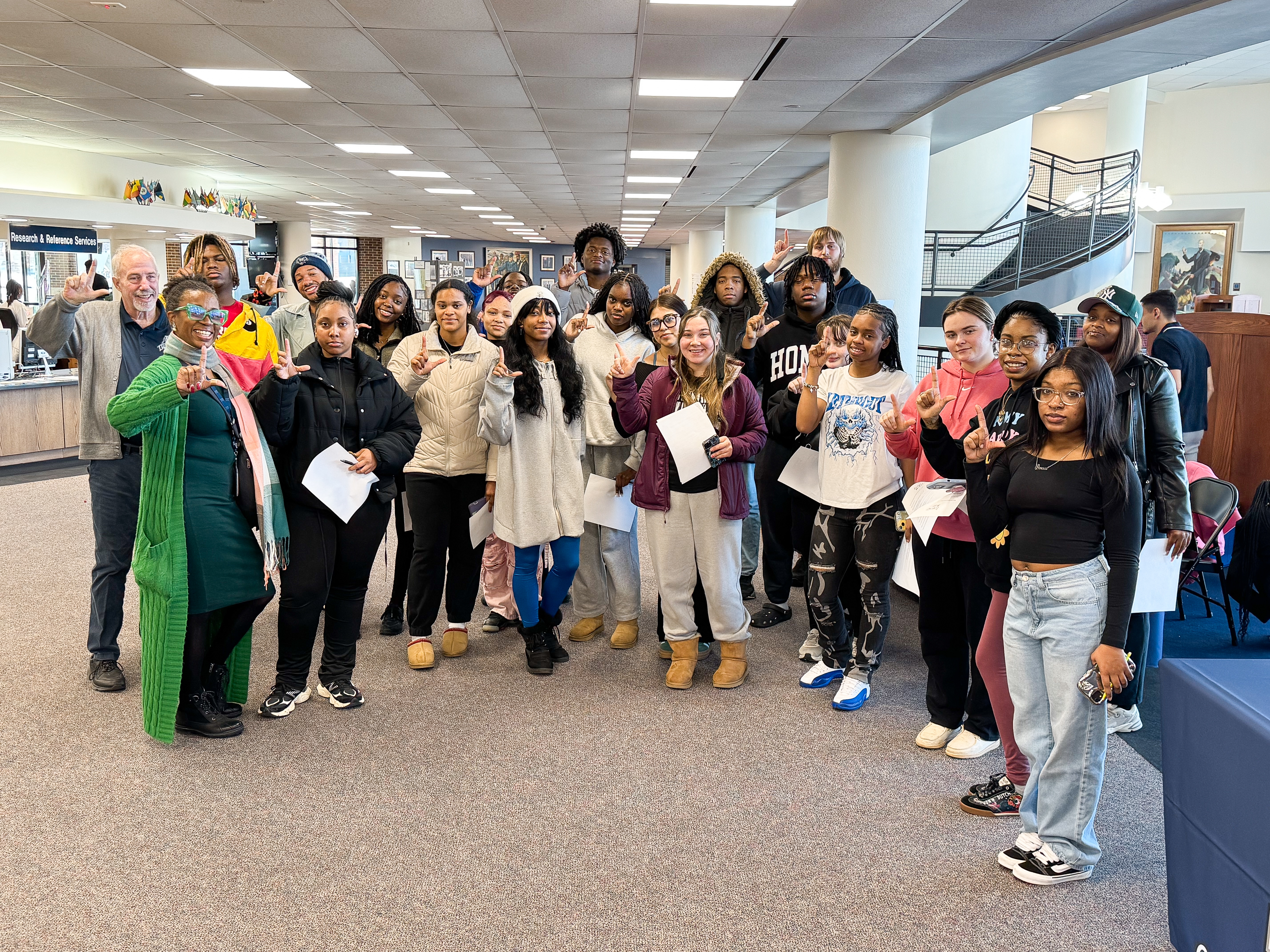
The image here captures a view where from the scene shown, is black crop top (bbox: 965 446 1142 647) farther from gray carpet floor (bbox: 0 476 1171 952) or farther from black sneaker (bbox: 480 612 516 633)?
black sneaker (bbox: 480 612 516 633)

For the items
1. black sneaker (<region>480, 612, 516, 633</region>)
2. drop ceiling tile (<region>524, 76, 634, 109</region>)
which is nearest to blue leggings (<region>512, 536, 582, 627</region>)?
black sneaker (<region>480, 612, 516, 633</region>)

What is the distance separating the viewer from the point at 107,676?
3842mm

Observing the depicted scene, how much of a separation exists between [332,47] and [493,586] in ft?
12.6

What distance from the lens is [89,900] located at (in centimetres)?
242

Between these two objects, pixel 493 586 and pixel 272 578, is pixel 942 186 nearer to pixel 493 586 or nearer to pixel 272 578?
pixel 493 586

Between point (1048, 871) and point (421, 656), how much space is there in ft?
8.59

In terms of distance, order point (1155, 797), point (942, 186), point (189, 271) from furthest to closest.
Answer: point (942, 186)
point (189, 271)
point (1155, 797)

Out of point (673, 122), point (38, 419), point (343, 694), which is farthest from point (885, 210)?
point (38, 419)

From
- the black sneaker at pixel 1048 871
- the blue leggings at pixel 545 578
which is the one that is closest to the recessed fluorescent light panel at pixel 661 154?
the blue leggings at pixel 545 578

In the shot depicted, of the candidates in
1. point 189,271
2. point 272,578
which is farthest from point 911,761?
point 189,271

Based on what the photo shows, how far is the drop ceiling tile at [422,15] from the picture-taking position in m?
4.98

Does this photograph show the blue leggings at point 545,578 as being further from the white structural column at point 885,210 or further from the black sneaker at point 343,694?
the white structural column at point 885,210

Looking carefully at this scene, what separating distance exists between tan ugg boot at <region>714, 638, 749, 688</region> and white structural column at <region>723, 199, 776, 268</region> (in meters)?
12.8

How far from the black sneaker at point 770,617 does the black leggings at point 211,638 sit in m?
2.42
